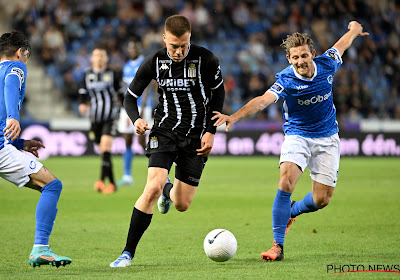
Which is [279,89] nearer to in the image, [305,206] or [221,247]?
[305,206]

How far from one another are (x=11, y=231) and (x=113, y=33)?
16309mm

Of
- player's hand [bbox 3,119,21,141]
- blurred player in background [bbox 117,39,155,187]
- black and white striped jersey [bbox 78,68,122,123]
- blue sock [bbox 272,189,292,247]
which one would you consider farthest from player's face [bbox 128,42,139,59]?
player's hand [bbox 3,119,21,141]

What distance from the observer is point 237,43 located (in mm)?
24719

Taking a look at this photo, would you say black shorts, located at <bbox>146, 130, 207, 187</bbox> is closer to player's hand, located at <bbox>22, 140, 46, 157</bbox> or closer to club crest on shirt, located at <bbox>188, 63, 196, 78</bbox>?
club crest on shirt, located at <bbox>188, 63, 196, 78</bbox>

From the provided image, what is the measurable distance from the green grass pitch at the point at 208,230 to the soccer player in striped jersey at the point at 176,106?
69cm

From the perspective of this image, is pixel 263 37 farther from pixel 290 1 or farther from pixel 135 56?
pixel 135 56

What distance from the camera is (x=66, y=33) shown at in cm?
2414

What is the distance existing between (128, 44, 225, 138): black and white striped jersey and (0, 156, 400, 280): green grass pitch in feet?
4.22

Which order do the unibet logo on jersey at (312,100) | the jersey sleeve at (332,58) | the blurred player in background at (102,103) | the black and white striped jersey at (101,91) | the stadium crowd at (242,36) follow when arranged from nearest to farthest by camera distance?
the unibet logo on jersey at (312,100) < the jersey sleeve at (332,58) < the blurred player in background at (102,103) < the black and white striped jersey at (101,91) < the stadium crowd at (242,36)

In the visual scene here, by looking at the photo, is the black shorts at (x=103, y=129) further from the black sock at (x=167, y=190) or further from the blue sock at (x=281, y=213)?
the blue sock at (x=281, y=213)

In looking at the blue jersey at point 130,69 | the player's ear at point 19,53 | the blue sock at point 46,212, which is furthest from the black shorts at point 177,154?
the blue jersey at point 130,69

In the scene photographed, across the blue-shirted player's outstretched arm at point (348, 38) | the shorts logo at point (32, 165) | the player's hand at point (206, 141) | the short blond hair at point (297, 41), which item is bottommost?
the shorts logo at point (32, 165)

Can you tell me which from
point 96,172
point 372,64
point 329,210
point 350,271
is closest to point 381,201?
point 329,210

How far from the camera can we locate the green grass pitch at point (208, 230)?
5.96 m
